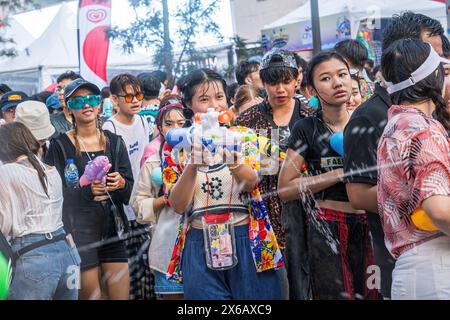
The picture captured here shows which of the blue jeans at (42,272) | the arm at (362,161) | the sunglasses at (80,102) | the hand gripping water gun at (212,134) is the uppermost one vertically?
the sunglasses at (80,102)

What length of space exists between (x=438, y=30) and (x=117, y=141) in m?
2.18

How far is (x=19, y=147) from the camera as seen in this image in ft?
11.8

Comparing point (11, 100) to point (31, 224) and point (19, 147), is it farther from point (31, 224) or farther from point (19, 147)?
point (31, 224)

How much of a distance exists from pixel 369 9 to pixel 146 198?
5484 mm

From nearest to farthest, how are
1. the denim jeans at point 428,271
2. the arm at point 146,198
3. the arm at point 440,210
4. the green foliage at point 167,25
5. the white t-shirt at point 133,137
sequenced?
the arm at point 440,210
the denim jeans at point 428,271
the arm at point 146,198
the white t-shirt at point 133,137
the green foliage at point 167,25

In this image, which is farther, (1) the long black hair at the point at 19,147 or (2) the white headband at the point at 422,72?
(1) the long black hair at the point at 19,147

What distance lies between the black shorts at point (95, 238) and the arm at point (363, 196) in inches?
73.5

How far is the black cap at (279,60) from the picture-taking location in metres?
3.79

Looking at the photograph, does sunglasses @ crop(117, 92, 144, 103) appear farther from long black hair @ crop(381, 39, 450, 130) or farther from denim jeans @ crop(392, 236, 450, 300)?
denim jeans @ crop(392, 236, 450, 300)

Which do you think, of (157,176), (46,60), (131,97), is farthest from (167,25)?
(46,60)

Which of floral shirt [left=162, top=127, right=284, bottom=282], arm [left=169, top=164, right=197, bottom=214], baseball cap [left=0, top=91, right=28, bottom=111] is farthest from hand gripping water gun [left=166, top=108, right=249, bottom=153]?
baseball cap [left=0, top=91, right=28, bottom=111]

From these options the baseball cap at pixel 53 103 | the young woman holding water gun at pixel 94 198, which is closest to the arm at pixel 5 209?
the young woman holding water gun at pixel 94 198

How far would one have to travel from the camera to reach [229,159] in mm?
2713

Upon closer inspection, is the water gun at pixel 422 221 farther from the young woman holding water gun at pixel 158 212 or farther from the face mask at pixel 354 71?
the face mask at pixel 354 71
